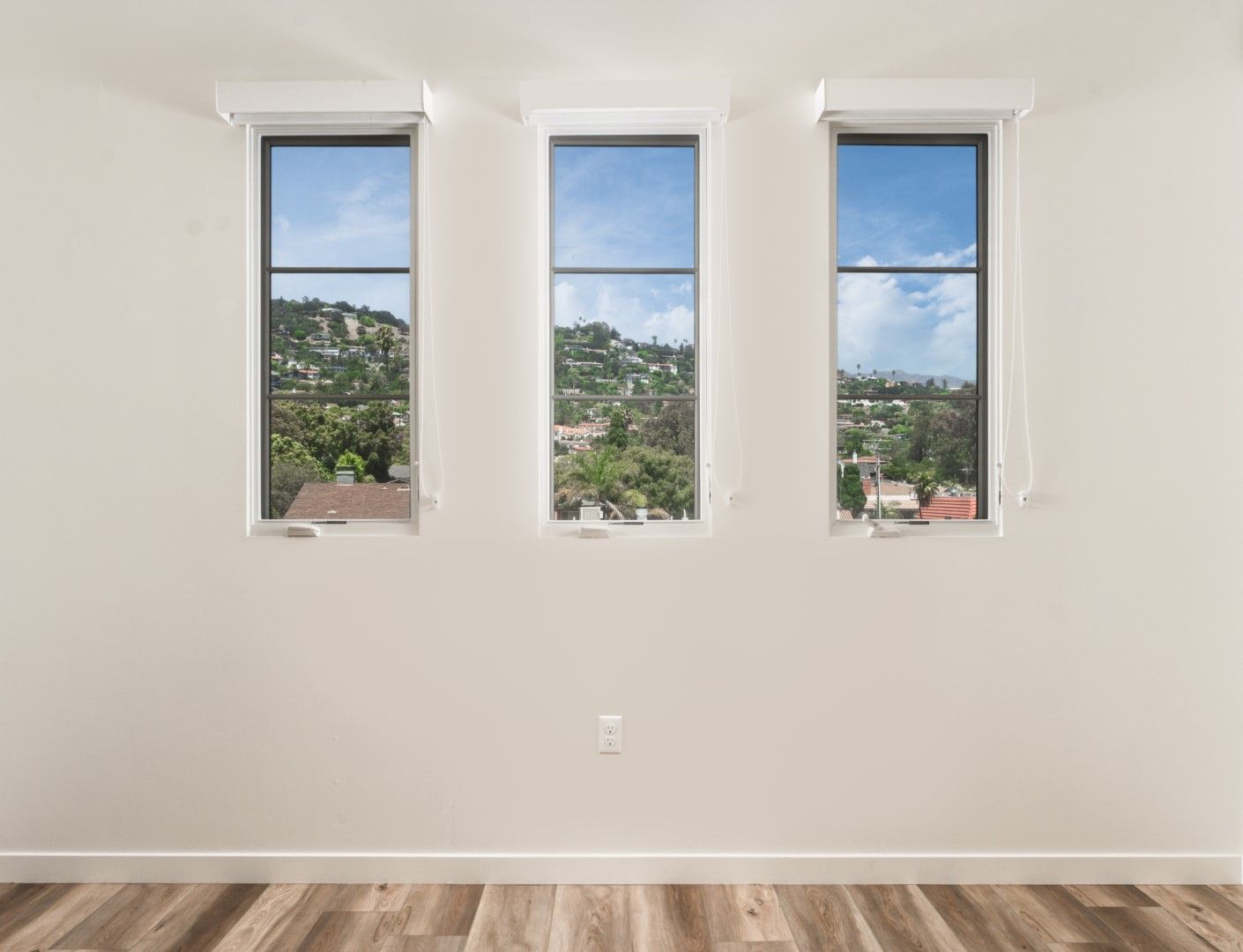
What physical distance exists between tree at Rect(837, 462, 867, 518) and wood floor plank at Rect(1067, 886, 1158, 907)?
1228mm

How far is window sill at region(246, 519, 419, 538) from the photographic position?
229 centimetres

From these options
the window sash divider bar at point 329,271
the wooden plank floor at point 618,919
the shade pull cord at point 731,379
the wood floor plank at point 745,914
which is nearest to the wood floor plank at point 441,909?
the wooden plank floor at point 618,919

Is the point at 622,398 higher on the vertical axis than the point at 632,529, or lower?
higher

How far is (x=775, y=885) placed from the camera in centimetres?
225

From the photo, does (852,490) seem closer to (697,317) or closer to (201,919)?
(697,317)

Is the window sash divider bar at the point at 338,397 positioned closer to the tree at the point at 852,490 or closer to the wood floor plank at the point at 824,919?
the tree at the point at 852,490

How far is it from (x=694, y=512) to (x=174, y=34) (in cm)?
205

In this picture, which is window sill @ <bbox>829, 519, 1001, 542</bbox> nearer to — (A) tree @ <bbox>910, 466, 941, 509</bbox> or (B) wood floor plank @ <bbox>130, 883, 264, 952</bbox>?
(A) tree @ <bbox>910, 466, 941, 509</bbox>

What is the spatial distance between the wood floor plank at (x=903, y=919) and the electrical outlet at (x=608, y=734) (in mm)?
778

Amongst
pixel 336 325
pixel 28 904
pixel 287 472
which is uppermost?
pixel 336 325

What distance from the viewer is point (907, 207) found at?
2.37 metres

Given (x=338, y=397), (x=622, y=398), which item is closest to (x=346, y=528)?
(x=338, y=397)

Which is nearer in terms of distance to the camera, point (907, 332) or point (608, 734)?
point (608, 734)

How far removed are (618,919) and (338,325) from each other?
1.87 m
